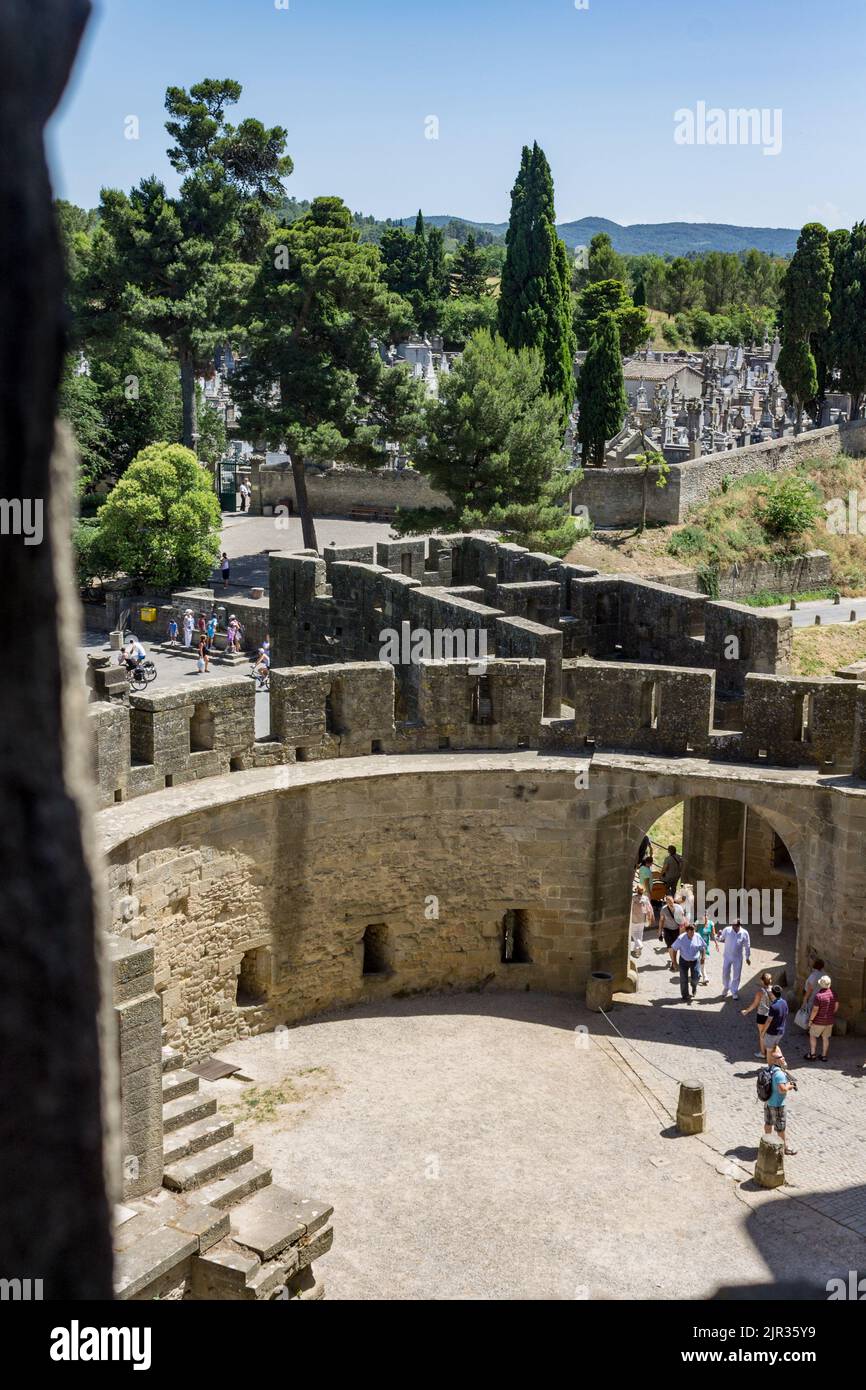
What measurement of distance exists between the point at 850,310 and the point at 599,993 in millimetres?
43521

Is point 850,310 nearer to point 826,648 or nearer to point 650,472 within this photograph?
point 650,472

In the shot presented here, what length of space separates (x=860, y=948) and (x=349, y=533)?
34.1m

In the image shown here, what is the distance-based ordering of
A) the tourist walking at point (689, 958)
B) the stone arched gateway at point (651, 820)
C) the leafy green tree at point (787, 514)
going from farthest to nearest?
the leafy green tree at point (787, 514) < the tourist walking at point (689, 958) < the stone arched gateway at point (651, 820)

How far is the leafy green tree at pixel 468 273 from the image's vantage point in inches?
4090

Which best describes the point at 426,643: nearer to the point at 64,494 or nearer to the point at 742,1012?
the point at 742,1012

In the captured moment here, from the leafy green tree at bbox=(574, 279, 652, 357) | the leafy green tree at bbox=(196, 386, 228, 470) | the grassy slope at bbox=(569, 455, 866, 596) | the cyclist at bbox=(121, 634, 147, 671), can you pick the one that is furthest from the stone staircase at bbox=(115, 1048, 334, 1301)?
the leafy green tree at bbox=(574, 279, 652, 357)

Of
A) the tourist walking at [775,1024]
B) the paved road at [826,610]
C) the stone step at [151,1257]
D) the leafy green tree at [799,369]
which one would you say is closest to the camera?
the stone step at [151,1257]

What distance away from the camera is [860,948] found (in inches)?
674

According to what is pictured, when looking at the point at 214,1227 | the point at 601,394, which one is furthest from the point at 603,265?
the point at 214,1227

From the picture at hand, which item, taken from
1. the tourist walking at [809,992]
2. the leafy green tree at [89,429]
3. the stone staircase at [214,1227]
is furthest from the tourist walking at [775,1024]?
the leafy green tree at [89,429]

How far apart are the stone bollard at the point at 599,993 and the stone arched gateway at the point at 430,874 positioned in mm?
321

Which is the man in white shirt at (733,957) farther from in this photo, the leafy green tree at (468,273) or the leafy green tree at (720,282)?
the leafy green tree at (720,282)

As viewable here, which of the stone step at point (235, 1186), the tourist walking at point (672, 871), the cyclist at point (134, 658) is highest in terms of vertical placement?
the cyclist at point (134, 658)
